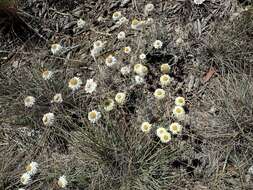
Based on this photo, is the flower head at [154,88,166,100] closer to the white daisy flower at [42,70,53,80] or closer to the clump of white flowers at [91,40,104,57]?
the clump of white flowers at [91,40,104,57]

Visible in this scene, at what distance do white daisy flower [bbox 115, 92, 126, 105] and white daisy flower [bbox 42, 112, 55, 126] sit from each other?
46 cm

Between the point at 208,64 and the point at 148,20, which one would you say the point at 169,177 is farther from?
the point at 148,20

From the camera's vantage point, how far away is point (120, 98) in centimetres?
280

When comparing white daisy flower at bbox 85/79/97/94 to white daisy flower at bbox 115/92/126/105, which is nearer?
white daisy flower at bbox 115/92/126/105

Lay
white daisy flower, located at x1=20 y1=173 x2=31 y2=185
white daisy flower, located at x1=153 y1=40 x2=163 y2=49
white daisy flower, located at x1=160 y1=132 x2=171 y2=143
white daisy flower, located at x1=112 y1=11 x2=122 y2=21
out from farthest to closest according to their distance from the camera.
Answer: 1. white daisy flower, located at x1=112 y1=11 x2=122 y2=21
2. white daisy flower, located at x1=153 y1=40 x2=163 y2=49
3. white daisy flower, located at x1=20 y1=173 x2=31 y2=185
4. white daisy flower, located at x1=160 y1=132 x2=171 y2=143

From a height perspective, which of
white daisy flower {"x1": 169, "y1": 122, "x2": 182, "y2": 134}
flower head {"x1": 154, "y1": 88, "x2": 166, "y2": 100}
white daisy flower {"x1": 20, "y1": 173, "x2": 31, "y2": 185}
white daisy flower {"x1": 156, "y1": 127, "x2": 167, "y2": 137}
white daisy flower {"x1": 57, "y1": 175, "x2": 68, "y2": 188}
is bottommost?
white daisy flower {"x1": 20, "y1": 173, "x2": 31, "y2": 185}

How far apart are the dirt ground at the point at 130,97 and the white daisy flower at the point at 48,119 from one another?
0.06 m

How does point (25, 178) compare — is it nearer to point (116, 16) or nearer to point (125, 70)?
point (125, 70)

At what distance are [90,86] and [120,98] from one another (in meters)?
0.28

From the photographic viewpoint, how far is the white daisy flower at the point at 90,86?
9.62ft

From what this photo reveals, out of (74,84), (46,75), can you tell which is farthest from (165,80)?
(46,75)

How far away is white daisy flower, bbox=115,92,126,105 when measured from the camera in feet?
9.18

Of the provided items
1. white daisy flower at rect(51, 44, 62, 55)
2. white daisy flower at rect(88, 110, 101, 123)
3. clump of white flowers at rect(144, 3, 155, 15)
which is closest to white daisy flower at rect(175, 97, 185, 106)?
white daisy flower at rect(88, 110, 101, 123)

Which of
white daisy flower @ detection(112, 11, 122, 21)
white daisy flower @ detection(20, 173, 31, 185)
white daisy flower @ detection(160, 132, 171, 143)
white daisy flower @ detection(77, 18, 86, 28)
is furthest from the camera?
white daisy flower @ detection(77, 18, 86, 28)
